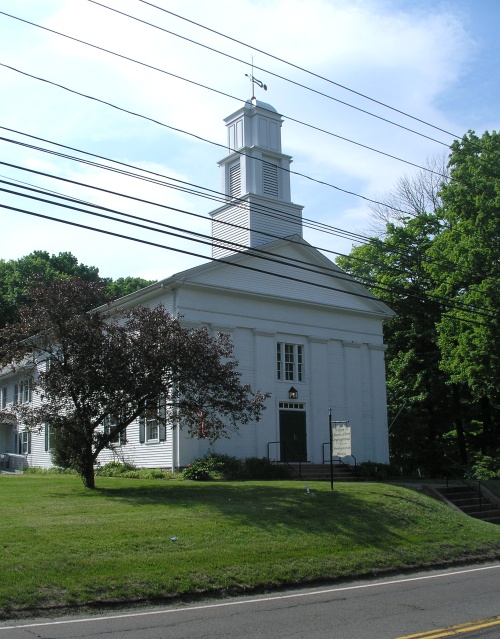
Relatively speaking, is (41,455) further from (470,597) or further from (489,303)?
(470,597)

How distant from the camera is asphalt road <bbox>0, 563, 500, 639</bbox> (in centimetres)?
906

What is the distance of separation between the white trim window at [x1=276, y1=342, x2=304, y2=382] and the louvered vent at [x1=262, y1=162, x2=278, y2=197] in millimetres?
7628

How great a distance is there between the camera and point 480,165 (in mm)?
31953

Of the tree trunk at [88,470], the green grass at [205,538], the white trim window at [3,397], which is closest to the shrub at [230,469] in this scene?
the green grass at [205,538]

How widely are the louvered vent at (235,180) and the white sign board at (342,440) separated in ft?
57.5

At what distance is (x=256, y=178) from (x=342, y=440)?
17637mm

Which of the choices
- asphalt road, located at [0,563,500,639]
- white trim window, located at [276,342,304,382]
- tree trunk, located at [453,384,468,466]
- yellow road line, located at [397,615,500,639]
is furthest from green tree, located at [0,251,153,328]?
yellow road line, located at [397,615,500,639]

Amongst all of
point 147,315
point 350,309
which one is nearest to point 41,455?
point 350,309

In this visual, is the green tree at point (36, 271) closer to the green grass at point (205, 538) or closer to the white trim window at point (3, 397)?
the white trim window at point (3, 397)

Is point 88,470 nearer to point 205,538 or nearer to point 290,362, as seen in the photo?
point 205,538

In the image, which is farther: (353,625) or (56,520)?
(56,520)

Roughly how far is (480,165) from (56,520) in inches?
974

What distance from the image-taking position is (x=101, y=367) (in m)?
19.7

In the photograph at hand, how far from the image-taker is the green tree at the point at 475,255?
31.6m
